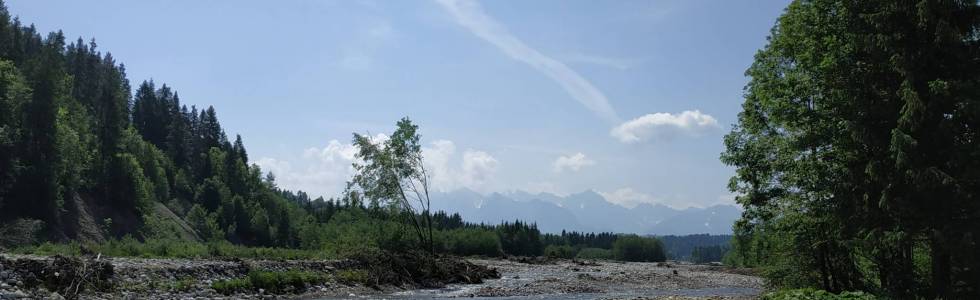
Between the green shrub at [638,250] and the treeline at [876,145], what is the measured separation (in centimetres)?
16551

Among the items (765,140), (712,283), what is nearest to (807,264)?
(765,140)

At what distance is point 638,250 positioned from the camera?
18725 centimetres

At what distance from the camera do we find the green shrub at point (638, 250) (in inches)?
7298

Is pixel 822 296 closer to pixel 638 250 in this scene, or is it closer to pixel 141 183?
pixel 141 183


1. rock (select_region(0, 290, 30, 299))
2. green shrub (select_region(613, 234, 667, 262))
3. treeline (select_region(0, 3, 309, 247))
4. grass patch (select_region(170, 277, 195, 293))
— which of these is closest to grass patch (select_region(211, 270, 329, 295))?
grass patch (select_region(170, 277, 195, 293))

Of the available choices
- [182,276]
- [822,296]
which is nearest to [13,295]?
[182,276]

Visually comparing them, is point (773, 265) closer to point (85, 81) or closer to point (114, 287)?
point (114, 287)

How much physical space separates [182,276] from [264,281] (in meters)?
3.46

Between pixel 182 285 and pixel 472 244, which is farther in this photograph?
pixel 472 244

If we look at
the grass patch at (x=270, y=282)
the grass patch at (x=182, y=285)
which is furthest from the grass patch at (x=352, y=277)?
the grass patch at (x=182, y=285)

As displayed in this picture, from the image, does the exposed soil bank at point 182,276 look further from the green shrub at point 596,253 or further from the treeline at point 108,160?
the green shrub at point 596,253

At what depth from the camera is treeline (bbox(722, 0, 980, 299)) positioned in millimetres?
16906

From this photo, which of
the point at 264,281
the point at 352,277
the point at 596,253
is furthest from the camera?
the point at 596,253

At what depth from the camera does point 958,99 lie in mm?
16797
